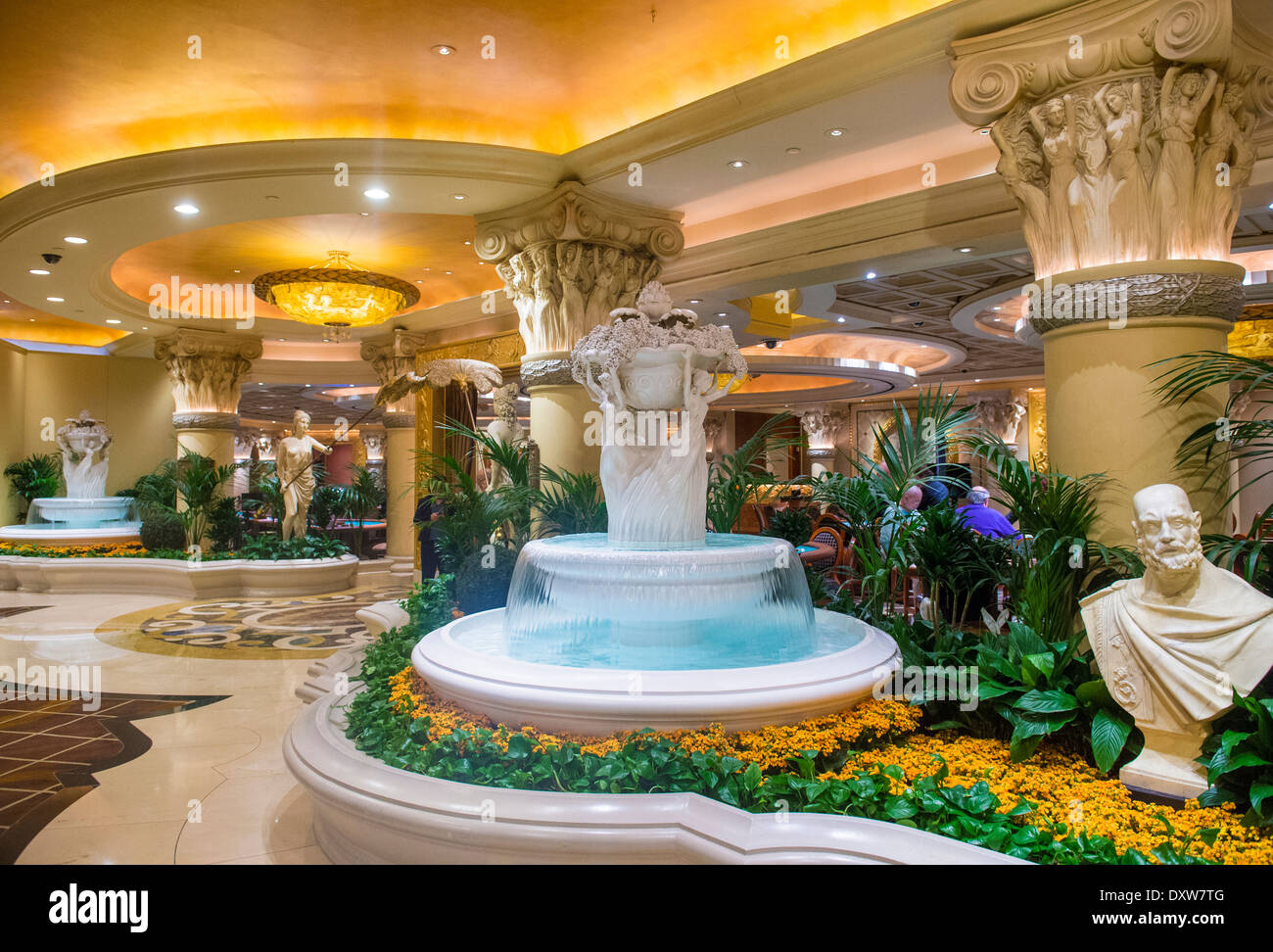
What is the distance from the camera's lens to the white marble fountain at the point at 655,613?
113 inches

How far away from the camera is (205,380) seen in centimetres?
1209

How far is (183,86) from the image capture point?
5.40 m

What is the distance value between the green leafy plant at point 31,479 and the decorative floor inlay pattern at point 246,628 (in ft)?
20.4

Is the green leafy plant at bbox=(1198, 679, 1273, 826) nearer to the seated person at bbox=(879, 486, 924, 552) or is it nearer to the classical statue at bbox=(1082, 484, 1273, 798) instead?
the classical statue at bbox=(1082, 484, 1273, 798)

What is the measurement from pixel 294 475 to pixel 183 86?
6.14m

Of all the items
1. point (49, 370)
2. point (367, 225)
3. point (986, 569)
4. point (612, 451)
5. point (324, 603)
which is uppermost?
point (367, 225)

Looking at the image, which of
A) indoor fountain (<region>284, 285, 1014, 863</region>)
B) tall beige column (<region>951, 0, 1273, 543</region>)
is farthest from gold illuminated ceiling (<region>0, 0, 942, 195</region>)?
indoor fountain (<region>284, 285, 1014, 863</region>)

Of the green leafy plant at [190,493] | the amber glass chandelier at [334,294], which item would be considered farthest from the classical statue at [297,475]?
the amber glass chandelier at [334,294]

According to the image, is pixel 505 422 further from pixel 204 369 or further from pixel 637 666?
pixel 204 369

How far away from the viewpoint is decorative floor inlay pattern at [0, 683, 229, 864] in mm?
3273
